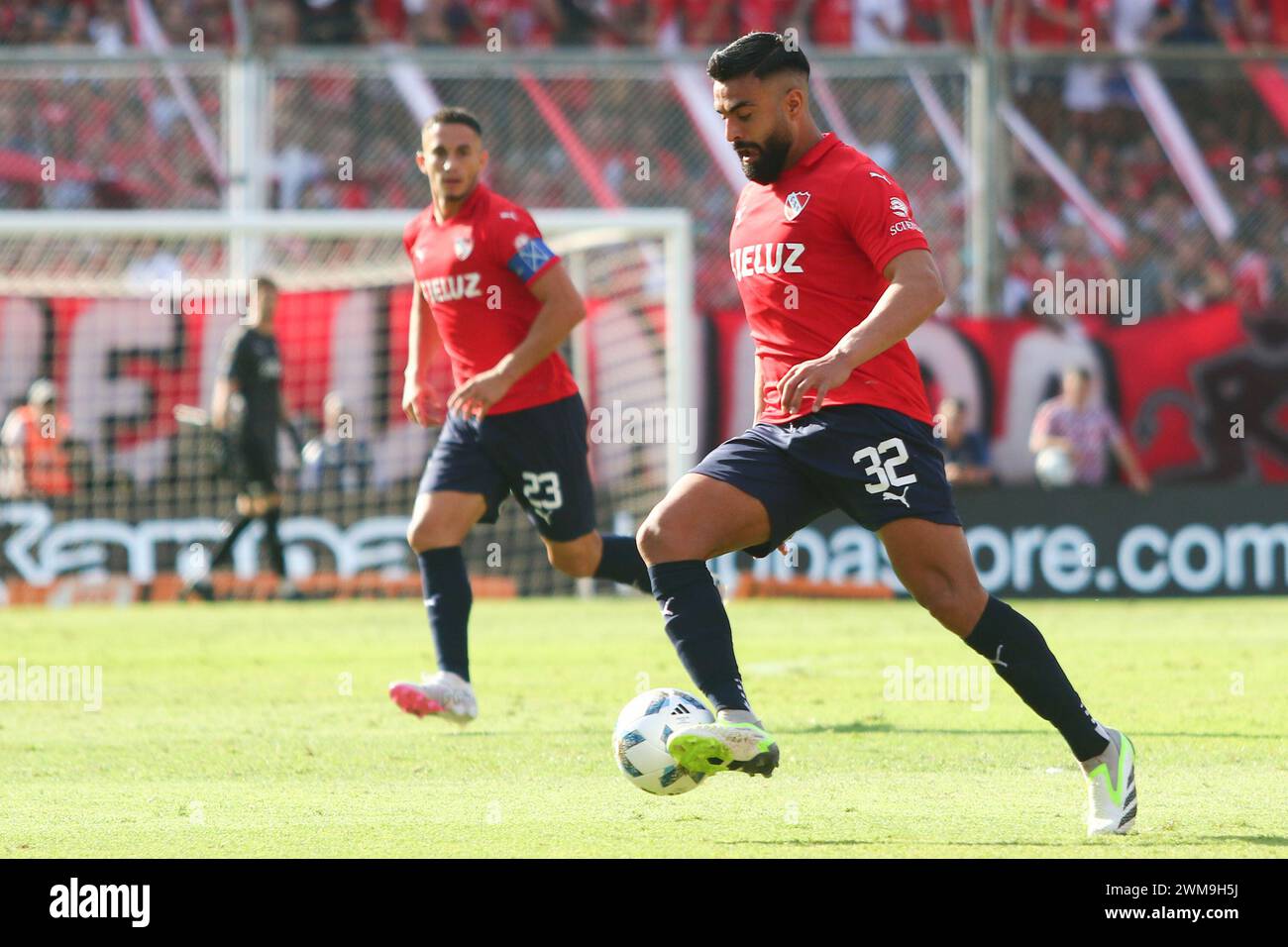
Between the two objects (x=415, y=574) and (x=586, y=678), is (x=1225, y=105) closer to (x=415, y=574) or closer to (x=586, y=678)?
(x=415, y=574)

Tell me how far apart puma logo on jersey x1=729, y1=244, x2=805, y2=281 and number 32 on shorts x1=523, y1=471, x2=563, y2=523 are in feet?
8.65

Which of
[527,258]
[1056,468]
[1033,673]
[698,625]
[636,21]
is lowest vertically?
[1033,673]

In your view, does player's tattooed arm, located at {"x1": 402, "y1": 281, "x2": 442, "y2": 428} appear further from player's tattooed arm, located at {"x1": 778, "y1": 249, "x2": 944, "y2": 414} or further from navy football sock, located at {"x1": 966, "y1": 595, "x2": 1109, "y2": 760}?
navy football sock, located at {"x1": 966, "y1": 595, "x2": 1109, "y2": 760}

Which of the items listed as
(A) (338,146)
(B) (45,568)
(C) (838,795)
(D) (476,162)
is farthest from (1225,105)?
(C) (838,795)

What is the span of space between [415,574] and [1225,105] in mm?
10588

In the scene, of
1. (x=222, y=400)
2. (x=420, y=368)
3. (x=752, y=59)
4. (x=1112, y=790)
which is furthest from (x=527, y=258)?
(x=222, y=400)

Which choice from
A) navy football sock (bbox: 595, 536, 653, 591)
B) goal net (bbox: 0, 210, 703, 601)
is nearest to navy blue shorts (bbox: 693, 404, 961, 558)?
navy football sock (bbox: 595, 536, 653, 591)

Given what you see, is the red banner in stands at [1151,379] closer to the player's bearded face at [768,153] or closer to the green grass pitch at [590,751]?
the green grass pitch at [590,751]

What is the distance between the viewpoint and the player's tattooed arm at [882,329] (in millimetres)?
5578

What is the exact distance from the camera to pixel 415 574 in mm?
16953

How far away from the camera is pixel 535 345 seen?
8.32 metres

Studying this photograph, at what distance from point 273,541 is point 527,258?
8115mm

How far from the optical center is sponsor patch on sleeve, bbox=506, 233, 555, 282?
8.52 m
